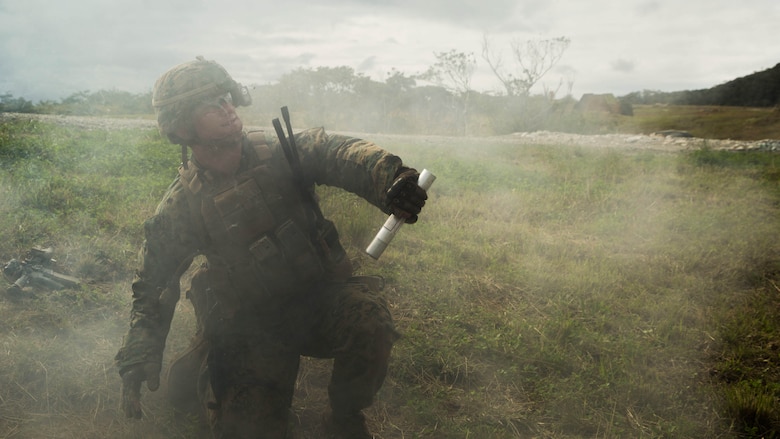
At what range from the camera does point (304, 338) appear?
2.56 m

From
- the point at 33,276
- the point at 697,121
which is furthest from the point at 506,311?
the point at 697,121

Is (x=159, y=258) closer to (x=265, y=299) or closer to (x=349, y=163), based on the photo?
(x=265, y=299)

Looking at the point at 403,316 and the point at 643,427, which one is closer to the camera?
the point at 643,427

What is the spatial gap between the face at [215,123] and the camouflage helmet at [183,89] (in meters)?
0.03

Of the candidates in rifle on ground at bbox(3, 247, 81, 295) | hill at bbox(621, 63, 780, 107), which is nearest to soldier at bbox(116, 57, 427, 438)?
rifle on ground at bbox(3, 247, 81, 295)

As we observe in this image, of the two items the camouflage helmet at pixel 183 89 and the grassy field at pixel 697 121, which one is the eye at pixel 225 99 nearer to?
the camouflage helmet at pixel 183 89

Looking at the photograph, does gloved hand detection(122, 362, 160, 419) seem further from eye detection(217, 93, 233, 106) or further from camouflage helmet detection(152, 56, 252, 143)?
eye detection(217, 93, 233, 106)

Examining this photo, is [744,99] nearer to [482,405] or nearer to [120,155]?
A: [482,405]

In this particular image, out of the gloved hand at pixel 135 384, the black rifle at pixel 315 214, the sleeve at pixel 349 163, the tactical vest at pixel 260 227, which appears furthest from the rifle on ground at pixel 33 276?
the sleeve at pixel 349 163

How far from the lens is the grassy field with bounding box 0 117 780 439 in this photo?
2.67 meters

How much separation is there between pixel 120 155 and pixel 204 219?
5.48 meters

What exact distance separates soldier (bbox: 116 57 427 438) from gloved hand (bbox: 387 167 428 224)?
5.6 inches

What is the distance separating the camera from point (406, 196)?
2.04 m

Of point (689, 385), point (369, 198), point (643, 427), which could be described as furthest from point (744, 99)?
point (369, 198)
